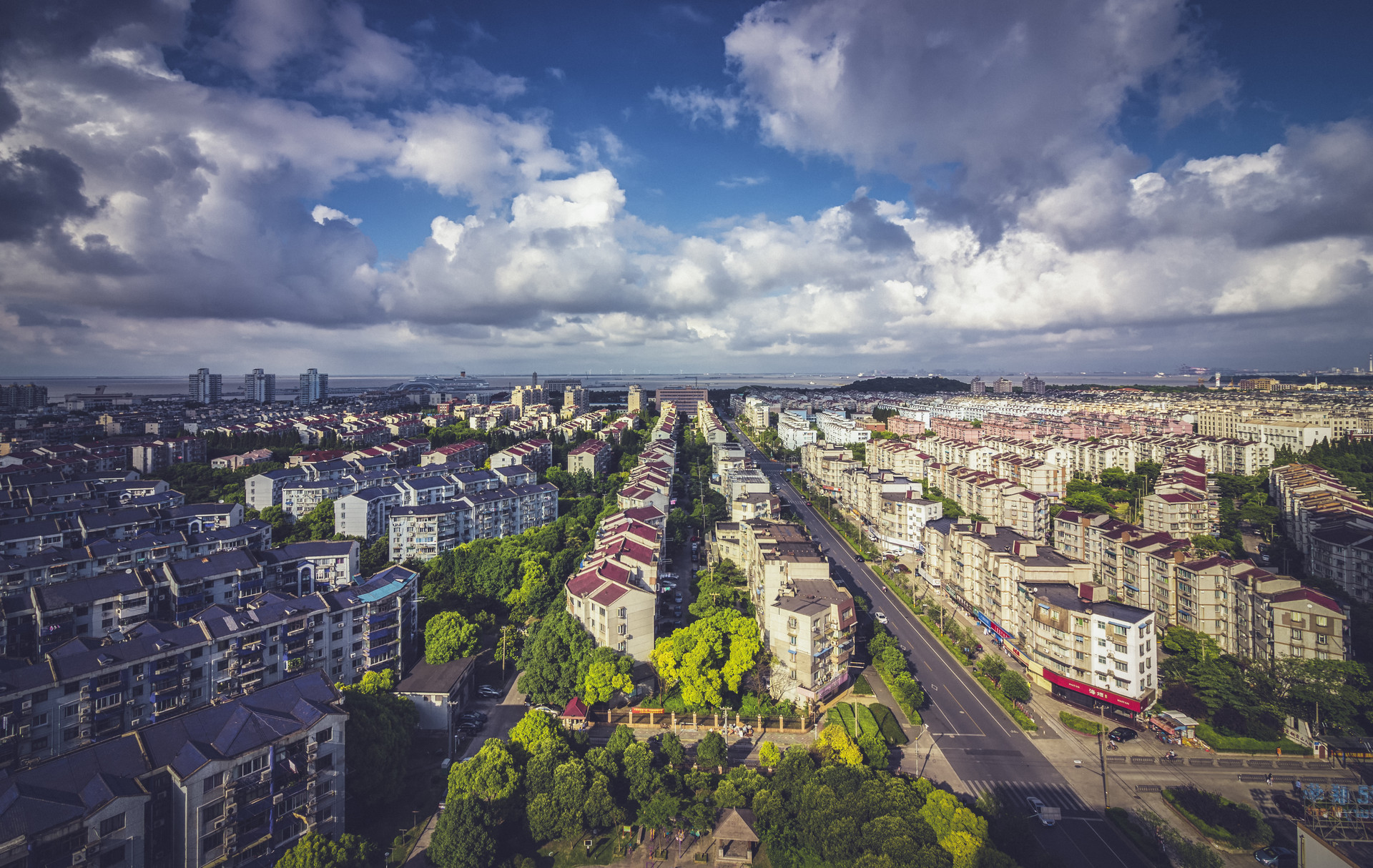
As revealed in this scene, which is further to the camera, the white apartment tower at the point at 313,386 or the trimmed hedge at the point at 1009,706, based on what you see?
the white apartment tower at the point at 313,386

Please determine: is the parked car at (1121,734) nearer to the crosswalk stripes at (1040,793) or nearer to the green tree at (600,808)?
the crosswalk stripes at (1040,793)

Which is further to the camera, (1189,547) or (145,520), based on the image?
(145,520)

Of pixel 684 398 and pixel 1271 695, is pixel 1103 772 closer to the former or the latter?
pixel 1271 695

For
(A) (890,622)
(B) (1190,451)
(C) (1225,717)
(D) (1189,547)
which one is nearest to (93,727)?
(A) (890,622)

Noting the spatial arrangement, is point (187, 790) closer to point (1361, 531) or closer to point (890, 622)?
point (890, 622)

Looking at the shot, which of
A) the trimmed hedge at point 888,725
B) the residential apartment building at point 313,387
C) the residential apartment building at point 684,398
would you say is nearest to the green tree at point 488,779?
the trimmed hedge at point 888,725

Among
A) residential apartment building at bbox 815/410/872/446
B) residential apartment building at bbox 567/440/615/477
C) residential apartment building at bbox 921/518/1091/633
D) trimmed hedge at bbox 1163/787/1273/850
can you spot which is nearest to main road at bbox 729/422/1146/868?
trimmed hedge at bbox 1163/787/1273/850
